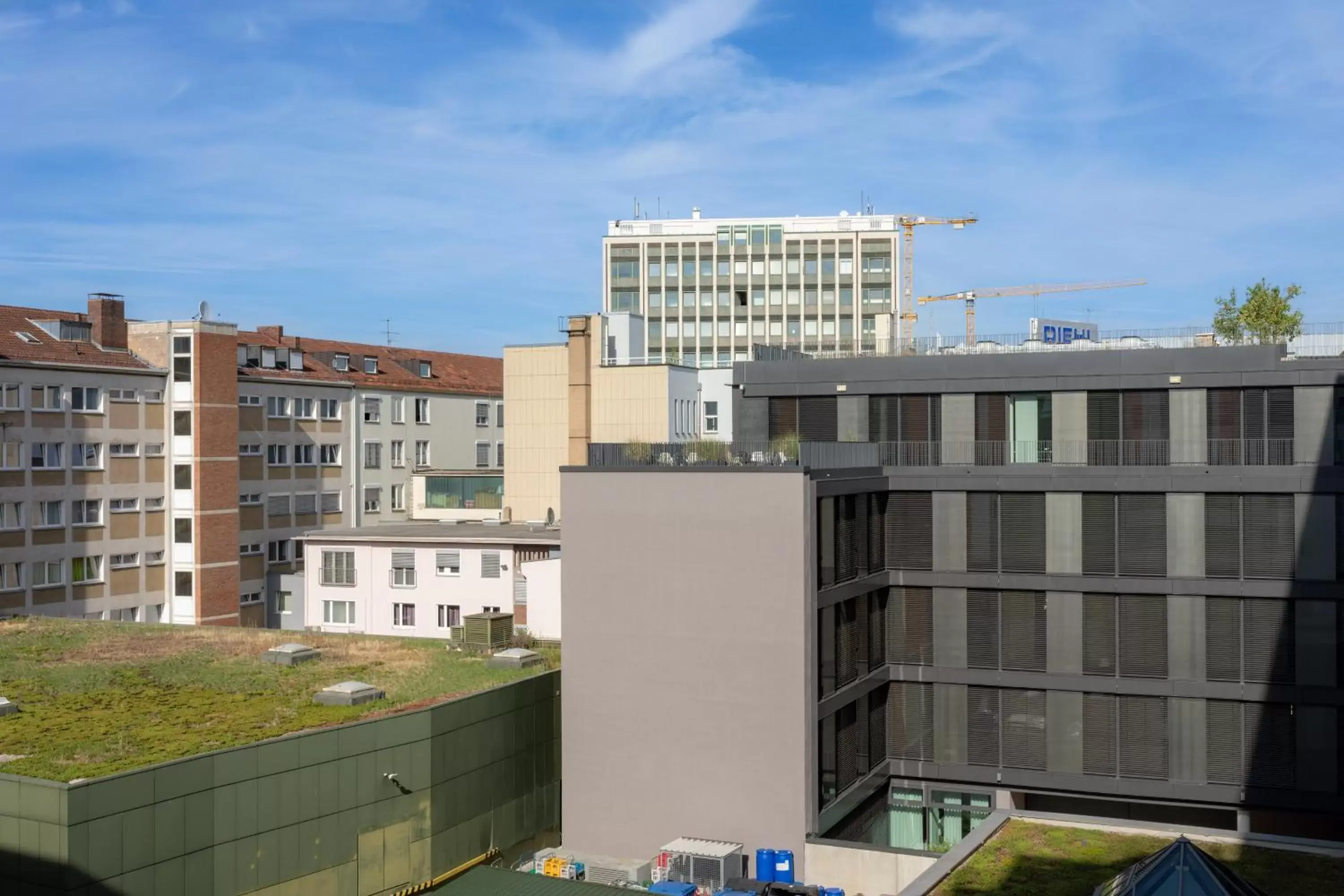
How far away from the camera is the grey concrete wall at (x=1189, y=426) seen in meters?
38.7

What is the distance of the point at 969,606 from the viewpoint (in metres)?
40.4

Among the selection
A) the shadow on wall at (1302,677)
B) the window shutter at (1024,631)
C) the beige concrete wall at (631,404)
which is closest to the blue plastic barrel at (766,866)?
the window shutter at (1024,631)

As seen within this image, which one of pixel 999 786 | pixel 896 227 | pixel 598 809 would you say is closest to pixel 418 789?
pixel 598 809

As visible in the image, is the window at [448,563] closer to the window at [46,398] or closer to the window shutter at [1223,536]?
the window at [46,398]

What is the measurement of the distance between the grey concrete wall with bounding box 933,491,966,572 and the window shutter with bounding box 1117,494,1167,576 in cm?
461

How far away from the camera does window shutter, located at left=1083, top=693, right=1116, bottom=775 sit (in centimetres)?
3881

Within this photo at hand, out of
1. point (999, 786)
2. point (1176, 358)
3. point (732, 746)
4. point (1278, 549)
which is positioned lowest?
point (999, 786)

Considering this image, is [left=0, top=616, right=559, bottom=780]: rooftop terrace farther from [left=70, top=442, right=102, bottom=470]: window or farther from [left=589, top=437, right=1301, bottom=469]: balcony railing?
[left=70, top=442, right=102, bottom=470]: window

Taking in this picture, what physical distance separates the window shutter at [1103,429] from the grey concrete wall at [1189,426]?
1.56 m

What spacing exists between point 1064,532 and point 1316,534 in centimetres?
689

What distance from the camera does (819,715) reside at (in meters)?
34.5

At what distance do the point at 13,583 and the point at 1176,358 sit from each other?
49.2 metres

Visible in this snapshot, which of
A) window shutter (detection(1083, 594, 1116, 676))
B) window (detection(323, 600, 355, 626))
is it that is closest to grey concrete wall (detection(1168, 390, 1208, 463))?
window shutter (detection(1083, 594, 1116, 676))

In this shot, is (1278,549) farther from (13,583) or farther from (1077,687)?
(13,583)
